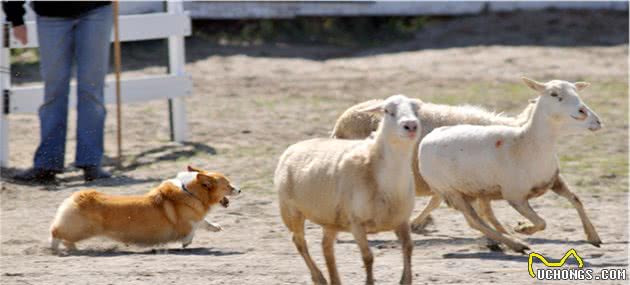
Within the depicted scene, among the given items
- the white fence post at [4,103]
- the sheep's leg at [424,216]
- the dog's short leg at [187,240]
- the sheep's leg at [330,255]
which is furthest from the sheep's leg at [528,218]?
the white fence post at [4,103]

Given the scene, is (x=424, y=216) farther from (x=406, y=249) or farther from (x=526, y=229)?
(x=406, y=249)

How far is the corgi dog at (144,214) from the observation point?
8.10 meters

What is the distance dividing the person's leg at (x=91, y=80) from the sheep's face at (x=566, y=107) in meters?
4.07

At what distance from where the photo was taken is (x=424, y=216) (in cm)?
894

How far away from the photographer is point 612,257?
785 centimetres

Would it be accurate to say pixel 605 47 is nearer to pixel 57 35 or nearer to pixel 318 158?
pixel 57 35

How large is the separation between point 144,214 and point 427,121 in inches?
78.7

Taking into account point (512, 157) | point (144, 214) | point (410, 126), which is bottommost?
point (144, 214)

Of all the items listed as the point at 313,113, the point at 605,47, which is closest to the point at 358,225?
the point at 313,113

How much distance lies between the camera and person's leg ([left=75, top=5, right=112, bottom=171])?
10.7 meters

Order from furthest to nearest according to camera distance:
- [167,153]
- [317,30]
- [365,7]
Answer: [317,30]
[365,7]
[167,153]

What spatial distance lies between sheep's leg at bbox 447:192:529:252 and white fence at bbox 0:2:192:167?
190 inches

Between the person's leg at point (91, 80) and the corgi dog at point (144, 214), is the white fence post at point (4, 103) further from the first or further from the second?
the corgi dog at point (144, 214)

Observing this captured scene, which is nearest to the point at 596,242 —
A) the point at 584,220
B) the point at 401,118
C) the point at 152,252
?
the point at 584,220
